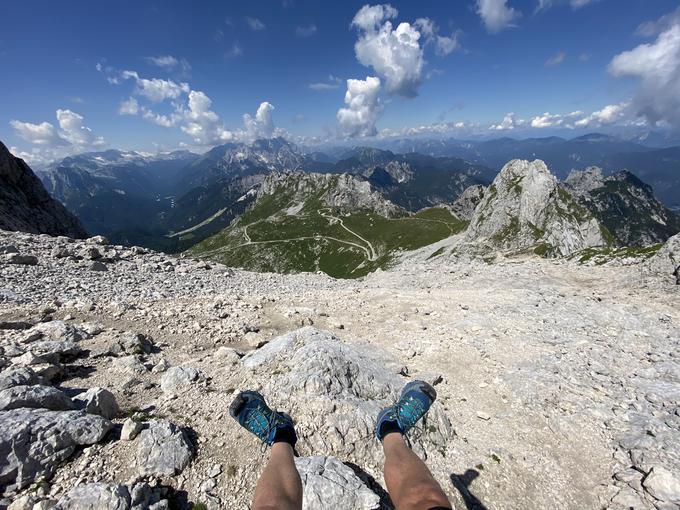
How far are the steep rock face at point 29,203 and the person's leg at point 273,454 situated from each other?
164ft

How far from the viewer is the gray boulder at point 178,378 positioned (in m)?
9.98

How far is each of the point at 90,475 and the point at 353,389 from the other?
6.87 m

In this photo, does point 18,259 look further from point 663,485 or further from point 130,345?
point 663,485

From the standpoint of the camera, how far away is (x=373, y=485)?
316 inches

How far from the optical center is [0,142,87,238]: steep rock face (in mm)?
43844

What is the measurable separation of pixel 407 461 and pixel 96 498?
5.80 m

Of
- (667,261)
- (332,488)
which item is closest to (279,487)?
(332,488)

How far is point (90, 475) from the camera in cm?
645

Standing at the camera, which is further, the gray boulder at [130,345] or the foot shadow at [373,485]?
the gray boulder at [130,345]

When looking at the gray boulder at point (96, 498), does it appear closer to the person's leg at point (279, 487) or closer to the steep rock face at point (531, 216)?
the person's leg at point (279, 487)

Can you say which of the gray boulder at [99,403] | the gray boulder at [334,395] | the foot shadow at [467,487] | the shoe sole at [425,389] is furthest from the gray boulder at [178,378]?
the foot shadow at [467,487]

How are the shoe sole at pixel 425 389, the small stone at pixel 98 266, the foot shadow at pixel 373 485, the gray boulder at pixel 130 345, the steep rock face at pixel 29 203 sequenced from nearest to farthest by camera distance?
1. the foot shadow at pixel 373 485
2. the shoe sole at pixel 425 389
3. the gray boulder at pixel 130 345
4. the small stone at pixel 98 266
5. the steep rock face at pixel 29 203

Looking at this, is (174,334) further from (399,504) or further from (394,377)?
(399,504)

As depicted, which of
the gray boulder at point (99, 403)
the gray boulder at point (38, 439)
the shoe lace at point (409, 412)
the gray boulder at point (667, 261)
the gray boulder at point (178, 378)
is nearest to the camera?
the gray boulder at point (38, 439)
